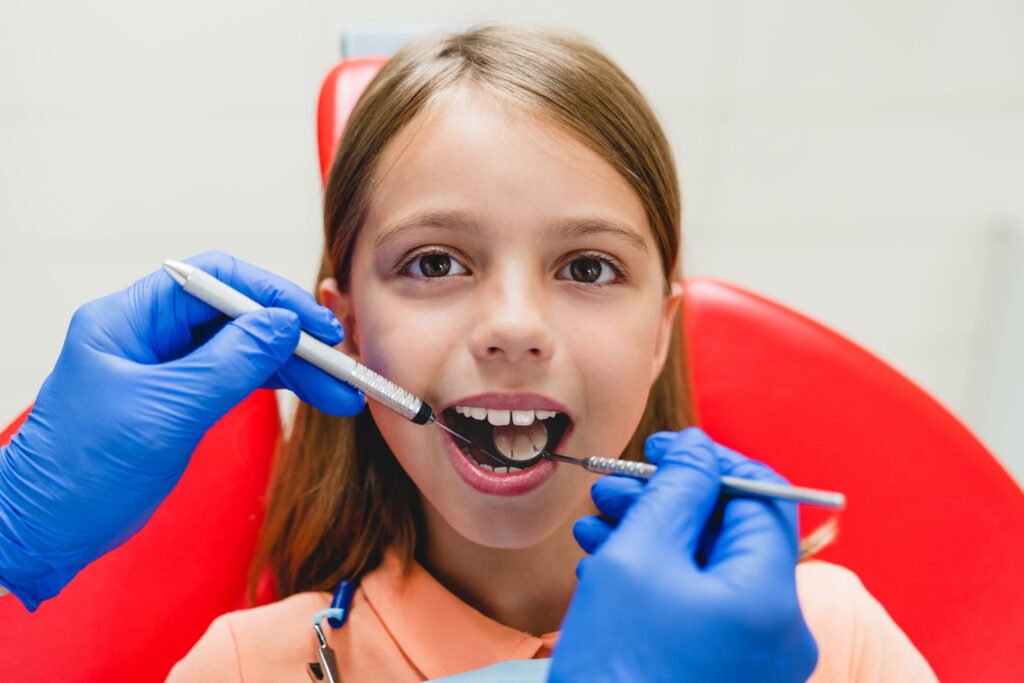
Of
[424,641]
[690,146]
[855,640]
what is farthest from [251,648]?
[690,146]

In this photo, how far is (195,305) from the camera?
814mm

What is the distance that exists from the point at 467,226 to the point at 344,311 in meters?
0.22

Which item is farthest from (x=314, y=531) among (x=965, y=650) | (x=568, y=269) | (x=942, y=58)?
(x=942, y=58)

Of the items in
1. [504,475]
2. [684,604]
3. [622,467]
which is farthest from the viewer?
[504,475]

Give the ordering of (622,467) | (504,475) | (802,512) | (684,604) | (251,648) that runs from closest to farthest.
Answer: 1. (684,604)
2. (622,467)
3. (504,475)
4. (251,648)
5. (802,512)

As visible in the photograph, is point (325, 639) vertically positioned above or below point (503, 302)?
below

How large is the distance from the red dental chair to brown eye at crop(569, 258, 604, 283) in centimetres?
40

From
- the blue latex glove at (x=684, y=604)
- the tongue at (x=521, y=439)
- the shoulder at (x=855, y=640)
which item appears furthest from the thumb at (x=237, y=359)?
the shoulder at (x=855, y=640)

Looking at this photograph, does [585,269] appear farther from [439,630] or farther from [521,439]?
[439,630]

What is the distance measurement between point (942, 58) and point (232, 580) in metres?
1.85

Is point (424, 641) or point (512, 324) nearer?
point (512, 324)

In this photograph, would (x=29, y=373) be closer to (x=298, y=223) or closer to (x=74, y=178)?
(x=74, y=178)

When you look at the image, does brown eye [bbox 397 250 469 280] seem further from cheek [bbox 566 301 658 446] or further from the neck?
the neck

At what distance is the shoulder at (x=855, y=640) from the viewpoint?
92cm
